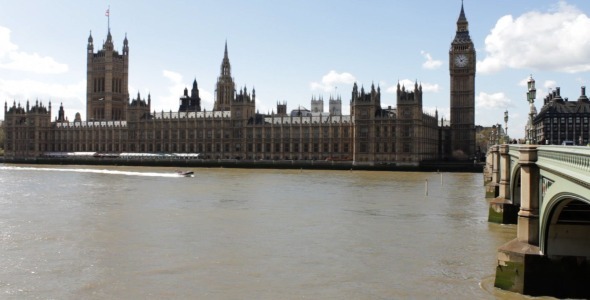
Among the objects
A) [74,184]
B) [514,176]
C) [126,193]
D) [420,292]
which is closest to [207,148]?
[74,184]

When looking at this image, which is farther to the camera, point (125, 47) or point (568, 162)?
point (125, 47)

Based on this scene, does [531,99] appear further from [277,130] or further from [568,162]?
[277,130]

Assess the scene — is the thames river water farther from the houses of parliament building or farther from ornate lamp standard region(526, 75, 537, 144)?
the houses of parliament building

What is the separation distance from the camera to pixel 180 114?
5827 inches

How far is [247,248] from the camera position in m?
30.9

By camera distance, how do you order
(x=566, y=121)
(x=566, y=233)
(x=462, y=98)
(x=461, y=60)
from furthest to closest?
(x=566, y=121) → (x=461, y=60) → (x=462, y=98) → (x=566, y=233)

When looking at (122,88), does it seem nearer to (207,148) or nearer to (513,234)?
(207,148)

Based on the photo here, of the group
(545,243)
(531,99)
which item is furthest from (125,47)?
(545,243)

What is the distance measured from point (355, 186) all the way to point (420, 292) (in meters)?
50.2

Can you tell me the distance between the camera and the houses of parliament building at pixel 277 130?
122719mm

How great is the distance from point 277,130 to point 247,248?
103 metres

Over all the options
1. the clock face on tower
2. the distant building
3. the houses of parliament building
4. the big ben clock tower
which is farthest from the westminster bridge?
the distant building

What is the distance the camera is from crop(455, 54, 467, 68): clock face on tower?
13262 cm

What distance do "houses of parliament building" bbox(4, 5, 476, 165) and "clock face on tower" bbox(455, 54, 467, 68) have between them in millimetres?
206
